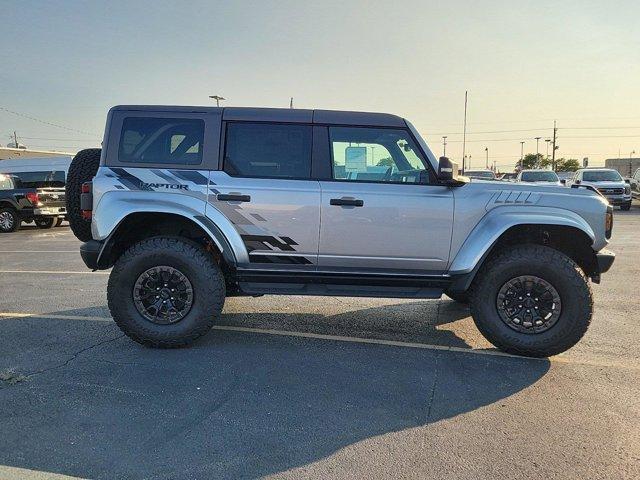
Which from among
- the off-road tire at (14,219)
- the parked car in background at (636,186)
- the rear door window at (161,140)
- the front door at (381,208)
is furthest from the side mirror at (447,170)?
the parked car in background at (636,186)

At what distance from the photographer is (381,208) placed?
4344mm

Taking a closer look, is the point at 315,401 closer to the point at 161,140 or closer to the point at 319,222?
the point at 319,222

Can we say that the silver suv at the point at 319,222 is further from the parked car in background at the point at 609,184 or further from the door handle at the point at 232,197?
the parked car in background at the point at 609,184

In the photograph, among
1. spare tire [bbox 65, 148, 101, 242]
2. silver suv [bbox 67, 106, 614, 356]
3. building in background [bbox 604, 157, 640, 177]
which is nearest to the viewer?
silver suv [bbox 67, 106, 614, 356]

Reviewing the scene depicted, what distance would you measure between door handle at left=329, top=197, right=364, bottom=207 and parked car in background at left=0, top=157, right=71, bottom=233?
14.1m

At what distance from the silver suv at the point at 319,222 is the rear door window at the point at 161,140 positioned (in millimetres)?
11

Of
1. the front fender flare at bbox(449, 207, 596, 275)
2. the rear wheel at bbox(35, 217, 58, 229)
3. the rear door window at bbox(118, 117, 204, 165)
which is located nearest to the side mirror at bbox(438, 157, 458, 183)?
the front fender flare at bbox(449, 207, 596, 275)

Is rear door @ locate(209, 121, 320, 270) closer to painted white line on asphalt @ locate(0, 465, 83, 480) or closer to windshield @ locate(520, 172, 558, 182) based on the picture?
painted white line on asphalt @ locate(0, 465, 83, 480)

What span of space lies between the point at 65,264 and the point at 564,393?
8.64 metres

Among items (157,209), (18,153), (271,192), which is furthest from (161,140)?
(18,153)

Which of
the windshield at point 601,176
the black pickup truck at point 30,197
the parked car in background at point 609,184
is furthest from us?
the windshield at point 601,176

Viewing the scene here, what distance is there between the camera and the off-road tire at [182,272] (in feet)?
14.4

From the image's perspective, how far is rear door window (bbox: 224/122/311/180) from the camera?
4.48 m

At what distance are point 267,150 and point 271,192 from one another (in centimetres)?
43
